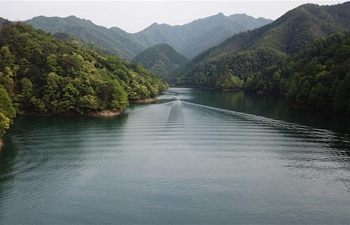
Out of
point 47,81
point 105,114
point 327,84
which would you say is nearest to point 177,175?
point 105,114

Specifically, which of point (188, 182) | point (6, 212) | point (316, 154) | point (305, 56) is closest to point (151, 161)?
point (188, 182)

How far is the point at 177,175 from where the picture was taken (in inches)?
1088

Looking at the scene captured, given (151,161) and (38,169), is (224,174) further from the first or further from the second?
(38,169)

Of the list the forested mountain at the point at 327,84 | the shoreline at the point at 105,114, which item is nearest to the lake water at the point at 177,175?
the forested mountain at the point at 327,84

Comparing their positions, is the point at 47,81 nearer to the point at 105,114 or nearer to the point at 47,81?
the point at 47,81

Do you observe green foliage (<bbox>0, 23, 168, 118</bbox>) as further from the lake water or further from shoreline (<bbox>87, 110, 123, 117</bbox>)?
the lake water

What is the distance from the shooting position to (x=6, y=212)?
20688 millimetres

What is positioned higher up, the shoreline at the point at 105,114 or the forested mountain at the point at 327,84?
the forested mountain at the point at 327,84

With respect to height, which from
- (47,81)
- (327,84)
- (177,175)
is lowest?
(177,175)

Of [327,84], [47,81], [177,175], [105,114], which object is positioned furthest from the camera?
[327,84]

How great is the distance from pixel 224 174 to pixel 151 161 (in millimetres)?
8094

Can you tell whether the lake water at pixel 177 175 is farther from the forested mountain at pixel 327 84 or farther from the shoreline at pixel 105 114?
the shoreline at pixel 105 114

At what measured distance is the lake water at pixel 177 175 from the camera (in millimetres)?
20719

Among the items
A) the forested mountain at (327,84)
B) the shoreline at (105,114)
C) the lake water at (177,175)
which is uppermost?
the forested mountain at (327,84)
